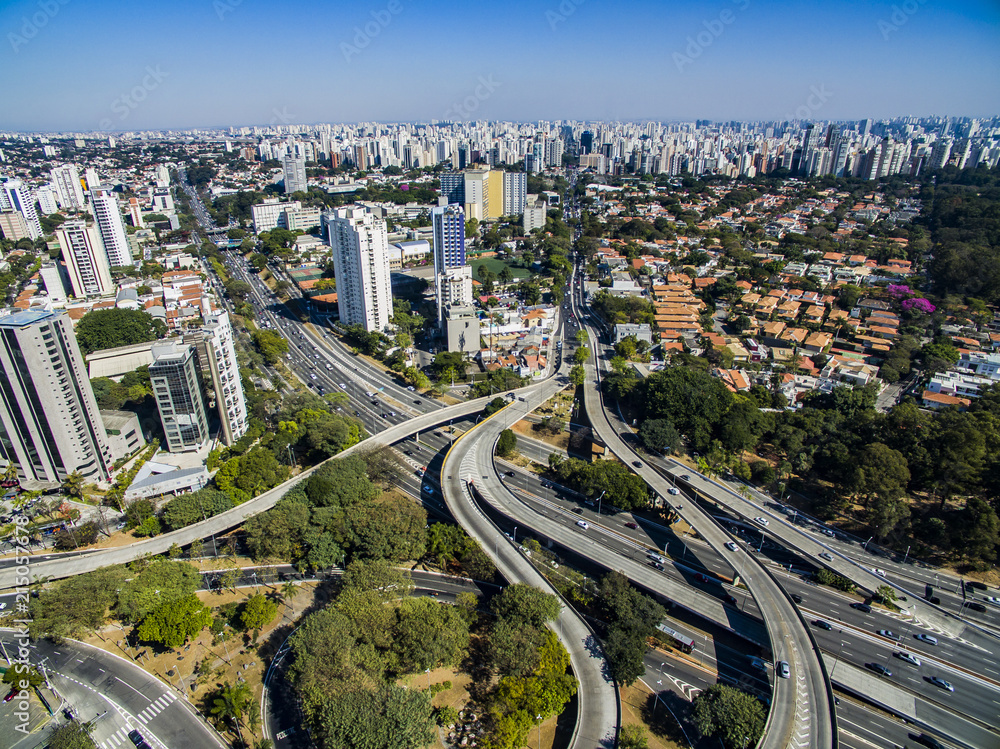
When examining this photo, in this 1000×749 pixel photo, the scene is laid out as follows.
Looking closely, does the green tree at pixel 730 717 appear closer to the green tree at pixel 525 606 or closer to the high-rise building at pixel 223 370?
the green tree at pixel 525 606

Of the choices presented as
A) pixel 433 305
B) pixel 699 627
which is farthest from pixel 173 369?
pixel 433 305

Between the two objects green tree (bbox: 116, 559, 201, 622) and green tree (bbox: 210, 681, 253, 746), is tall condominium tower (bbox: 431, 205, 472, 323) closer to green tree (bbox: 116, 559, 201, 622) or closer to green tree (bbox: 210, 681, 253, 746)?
green tree (bbox: 116, 559, 201, 622)

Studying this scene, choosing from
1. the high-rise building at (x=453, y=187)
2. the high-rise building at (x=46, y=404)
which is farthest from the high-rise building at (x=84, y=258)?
the high-rise building at (x=453, y=187)

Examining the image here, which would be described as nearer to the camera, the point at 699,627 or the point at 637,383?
the point at 699,627

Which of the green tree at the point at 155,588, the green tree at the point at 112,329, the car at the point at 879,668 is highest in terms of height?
the green tree at the point at 112,329

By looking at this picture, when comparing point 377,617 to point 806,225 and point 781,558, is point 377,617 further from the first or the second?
point 806,225

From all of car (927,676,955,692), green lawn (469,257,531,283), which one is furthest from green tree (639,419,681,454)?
green lawn (469,257,531,283)
